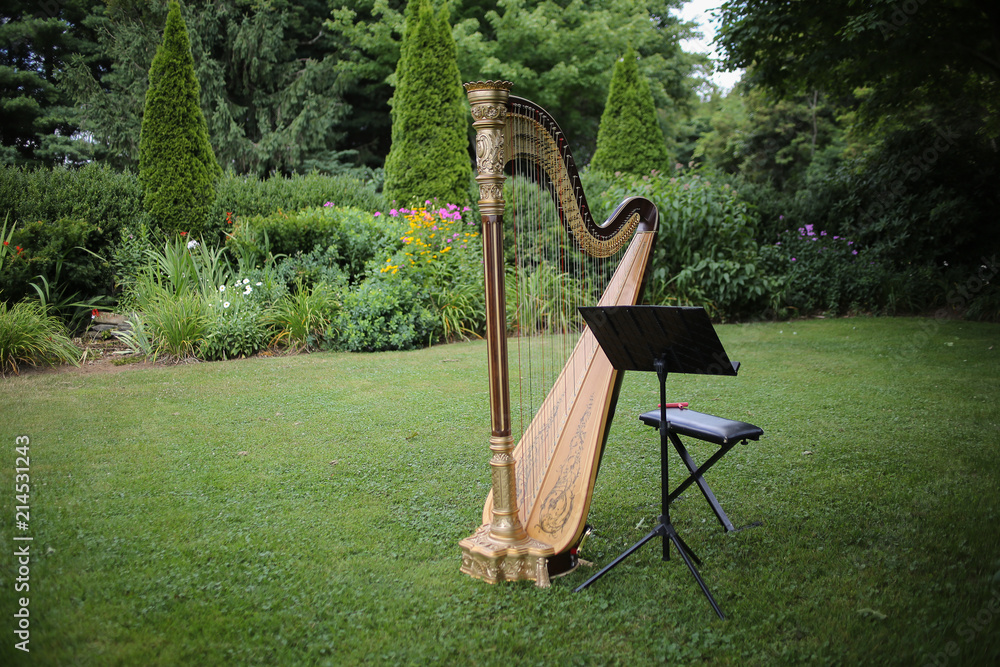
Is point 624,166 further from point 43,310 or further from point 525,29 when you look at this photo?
point 43,310

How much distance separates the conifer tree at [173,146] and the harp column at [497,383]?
28.6 feet

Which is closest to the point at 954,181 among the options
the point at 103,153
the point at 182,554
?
the point at 182,554

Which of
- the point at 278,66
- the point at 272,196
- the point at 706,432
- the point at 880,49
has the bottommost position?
the point at 706,432

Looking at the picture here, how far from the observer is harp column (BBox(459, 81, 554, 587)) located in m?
2.62

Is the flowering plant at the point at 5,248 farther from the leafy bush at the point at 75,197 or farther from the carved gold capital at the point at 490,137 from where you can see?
the carved gold capital at the point at 490,137

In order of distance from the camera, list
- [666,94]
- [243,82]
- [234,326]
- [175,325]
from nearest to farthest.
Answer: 1. [175,325]
2. [234,326]
3. [243,82]
4. [666,94]

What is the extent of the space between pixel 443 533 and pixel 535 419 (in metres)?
0.74

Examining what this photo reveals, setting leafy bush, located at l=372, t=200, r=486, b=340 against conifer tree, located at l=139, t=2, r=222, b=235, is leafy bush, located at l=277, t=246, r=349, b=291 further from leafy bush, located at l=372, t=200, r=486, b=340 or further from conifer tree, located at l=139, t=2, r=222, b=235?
conifer tree, located at l=139, t=2, r=222, b=235

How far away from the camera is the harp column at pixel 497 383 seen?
2625 mm

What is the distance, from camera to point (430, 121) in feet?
40.4

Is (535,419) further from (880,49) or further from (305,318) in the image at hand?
(880,49)

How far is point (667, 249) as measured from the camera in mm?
9609

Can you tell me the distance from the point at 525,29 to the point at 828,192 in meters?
9.40

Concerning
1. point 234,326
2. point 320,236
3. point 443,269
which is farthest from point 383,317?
point 320,236
